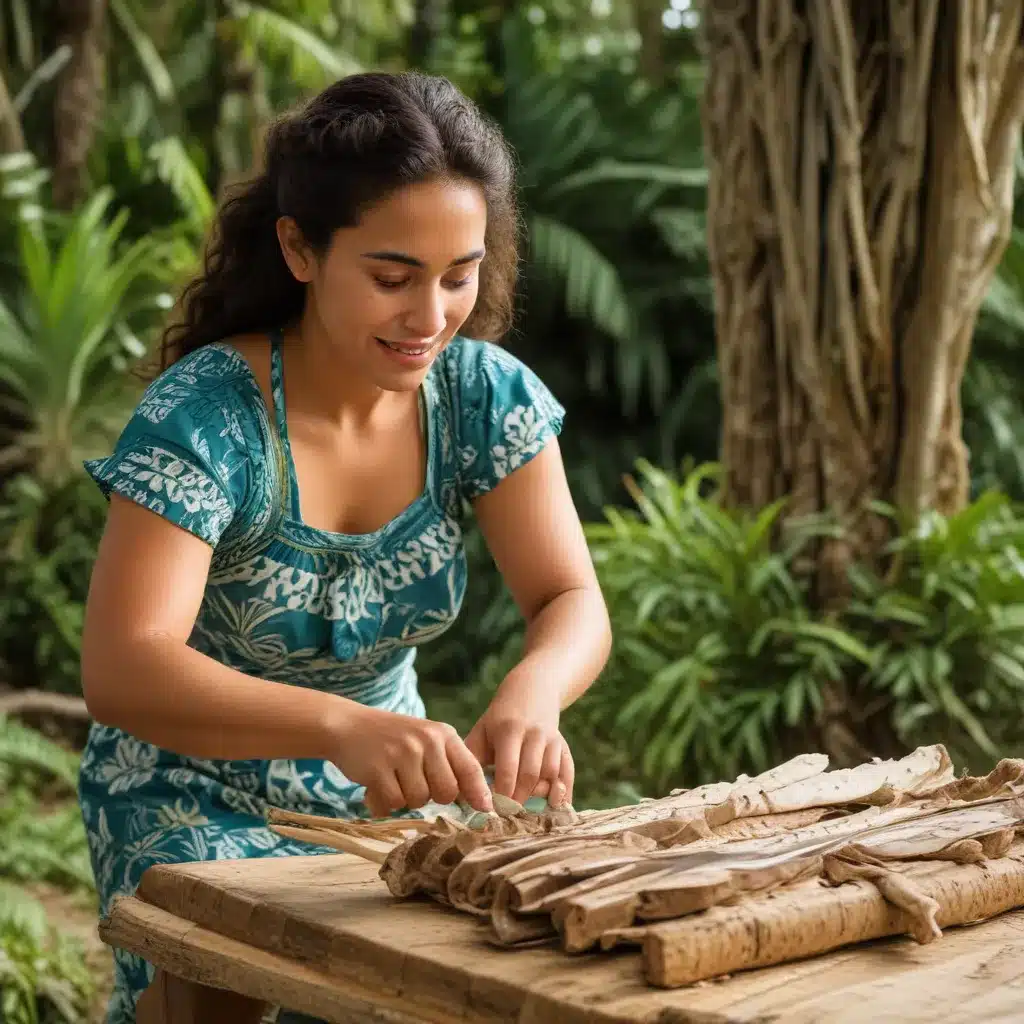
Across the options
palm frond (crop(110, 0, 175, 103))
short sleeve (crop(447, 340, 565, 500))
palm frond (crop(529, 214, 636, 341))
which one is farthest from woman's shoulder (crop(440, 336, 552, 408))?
palm frond (crop(110, 0, 175, 103))

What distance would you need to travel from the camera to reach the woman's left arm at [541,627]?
1.43 m

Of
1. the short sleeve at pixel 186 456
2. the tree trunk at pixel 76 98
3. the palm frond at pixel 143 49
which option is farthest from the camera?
the palm frond at pixel 143 49

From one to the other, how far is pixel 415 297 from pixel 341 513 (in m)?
0.31

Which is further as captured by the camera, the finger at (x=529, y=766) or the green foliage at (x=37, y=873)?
the green foliage at (x=37, y=873)

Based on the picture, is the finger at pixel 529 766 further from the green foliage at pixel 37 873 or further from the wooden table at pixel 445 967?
the green foliage at pixel 37 873

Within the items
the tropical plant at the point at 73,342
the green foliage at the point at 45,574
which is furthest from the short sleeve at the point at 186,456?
the tropical plant at the point at 73,342

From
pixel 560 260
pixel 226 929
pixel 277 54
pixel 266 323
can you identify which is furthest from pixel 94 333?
pixel 226 929

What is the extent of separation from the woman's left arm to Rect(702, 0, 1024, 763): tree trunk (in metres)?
1.67

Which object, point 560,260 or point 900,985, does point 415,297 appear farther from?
point 560,260

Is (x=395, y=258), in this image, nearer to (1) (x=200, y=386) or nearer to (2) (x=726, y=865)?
(1) (x=200, y=386)

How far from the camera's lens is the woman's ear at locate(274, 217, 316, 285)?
1648 mm

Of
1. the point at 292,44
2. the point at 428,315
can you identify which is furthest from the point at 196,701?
the point at 292,44

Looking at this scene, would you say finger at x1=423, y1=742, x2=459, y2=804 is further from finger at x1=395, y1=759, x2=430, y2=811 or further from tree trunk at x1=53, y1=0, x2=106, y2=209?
tree trunk at x1=53, y1=0, x2=106, y2=209

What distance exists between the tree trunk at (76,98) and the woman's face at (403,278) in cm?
494
